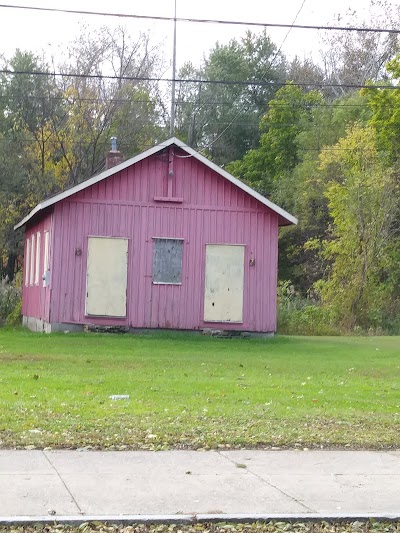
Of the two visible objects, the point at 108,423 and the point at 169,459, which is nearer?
the point at 169,459

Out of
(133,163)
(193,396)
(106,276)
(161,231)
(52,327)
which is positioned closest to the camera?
(193,396)

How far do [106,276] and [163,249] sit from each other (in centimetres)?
182

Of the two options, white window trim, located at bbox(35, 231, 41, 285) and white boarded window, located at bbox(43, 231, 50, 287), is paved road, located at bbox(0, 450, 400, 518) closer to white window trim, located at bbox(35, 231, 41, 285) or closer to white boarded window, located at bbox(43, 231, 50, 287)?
white boarded window, located at bbox(43, 231, 50, 287)

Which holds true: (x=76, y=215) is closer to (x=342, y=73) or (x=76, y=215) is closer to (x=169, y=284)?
(x=169, y=284)

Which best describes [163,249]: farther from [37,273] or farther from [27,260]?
[27,260]

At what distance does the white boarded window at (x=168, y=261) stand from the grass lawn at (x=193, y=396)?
328 centimetres

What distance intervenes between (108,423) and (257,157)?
46.2 meters

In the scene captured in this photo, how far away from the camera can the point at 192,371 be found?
18.7 m

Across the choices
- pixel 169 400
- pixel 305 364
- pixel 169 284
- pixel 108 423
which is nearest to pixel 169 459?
pixel 108 423

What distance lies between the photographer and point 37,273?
32.0m

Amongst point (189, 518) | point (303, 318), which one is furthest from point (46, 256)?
point (189, 518)

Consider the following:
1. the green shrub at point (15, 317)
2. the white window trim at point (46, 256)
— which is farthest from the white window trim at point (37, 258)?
the green shrub at point (15, 317)

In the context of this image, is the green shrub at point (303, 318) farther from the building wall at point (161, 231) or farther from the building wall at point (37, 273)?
the building wall at point (37, 273)

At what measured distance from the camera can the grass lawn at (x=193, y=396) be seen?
10898mm
